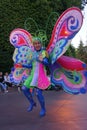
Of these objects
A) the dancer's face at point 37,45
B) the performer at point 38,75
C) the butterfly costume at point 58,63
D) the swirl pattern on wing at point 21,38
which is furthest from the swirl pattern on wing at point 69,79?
the swirl pattern on wing at point 21,38

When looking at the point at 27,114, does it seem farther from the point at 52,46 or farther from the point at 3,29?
the point at 3,29

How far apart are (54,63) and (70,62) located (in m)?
0.41

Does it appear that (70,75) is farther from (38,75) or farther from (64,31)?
(64,31)

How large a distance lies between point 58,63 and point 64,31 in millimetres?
892

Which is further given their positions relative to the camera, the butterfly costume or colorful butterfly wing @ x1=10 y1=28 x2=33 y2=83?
colorful butterfly wing @ x1=10 y1=28 x2=33 y2=83

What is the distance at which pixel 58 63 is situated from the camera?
10797mm

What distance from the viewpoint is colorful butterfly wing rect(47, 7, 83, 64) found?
10.1 metres

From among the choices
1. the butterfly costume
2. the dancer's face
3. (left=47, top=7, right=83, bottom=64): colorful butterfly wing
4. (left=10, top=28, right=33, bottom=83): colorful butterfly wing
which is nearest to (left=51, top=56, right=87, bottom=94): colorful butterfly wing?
the butterfly costume

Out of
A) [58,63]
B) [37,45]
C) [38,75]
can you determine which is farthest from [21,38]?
[38,75]

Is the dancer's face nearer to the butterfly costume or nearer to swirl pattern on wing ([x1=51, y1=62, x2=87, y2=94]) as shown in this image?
the butterfly costume

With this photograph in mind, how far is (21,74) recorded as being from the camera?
1129 centimetres

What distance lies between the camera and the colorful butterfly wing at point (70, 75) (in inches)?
418

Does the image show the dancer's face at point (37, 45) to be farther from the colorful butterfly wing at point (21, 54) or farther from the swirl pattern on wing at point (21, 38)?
the swirl pattern on wing at point (21, 38)

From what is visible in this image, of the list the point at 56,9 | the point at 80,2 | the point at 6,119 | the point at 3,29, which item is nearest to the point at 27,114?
the point at 6,119
